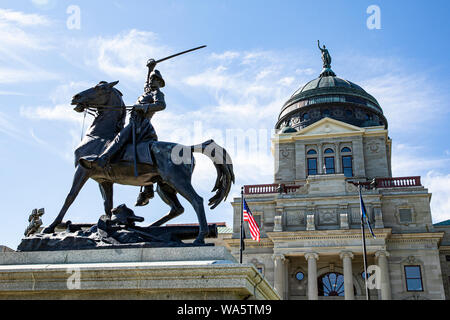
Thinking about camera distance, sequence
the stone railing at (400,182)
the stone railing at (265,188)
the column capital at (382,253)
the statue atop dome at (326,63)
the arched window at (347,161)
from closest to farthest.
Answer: the column capital at (382,253), the stone railing at (400,182), the stone railing at (265,188), the arched window at (347,161), the statue atop dome at (326,63)

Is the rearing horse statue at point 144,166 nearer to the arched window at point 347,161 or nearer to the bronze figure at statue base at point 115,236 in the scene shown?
the bronze figure at statue base at point 115,236

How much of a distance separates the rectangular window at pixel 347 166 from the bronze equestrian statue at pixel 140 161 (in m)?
45.8

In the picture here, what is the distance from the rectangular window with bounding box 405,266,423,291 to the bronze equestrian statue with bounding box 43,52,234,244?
36.6 meters

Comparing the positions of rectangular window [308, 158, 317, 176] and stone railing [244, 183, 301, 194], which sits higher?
rectangular window [308, 158, 317, 176]

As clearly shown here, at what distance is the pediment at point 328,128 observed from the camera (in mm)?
54750

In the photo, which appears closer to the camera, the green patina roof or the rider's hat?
the rider's hat

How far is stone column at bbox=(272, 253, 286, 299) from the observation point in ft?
137

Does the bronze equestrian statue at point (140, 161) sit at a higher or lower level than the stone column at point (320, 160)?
lower

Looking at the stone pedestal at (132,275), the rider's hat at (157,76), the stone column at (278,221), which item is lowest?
the stone pedestal at (132,275)

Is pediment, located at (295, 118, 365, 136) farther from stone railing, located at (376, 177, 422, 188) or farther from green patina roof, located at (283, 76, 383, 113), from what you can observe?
stone railing, located at (376, 177, 422, 188)

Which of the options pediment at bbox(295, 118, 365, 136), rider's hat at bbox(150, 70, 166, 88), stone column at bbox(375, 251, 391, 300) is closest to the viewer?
rider's hat at bbox(150, 70, 166, 88)

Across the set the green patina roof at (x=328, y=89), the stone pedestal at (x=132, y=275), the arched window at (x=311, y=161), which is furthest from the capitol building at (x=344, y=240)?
the stone pedestal at (x=132, y=275)

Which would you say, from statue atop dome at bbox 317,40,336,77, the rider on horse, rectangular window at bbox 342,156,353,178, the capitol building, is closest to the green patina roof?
statue atop dome at bbox 317,40,336,77

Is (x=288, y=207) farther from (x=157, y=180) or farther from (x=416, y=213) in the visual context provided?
(x=157, y=180)
